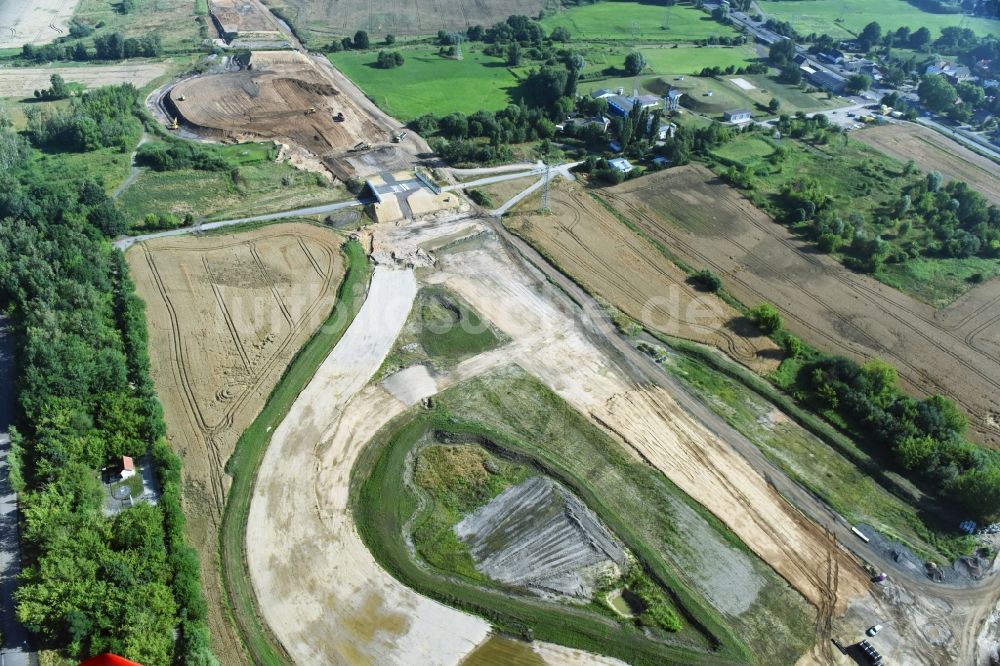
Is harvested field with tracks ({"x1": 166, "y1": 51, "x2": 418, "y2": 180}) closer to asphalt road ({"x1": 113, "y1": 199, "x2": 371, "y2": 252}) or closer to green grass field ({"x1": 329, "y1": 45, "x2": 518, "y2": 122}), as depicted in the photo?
green grass field ({"x1": 329, "y1": 45, "x2": 518, "y2": 122})

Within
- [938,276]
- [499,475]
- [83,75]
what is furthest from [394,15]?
[499,475]

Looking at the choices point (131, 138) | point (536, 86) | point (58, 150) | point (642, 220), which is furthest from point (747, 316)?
point (58, 150)

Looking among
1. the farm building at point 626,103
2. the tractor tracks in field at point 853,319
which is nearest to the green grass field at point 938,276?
the tractor tracks in field at point 853,319

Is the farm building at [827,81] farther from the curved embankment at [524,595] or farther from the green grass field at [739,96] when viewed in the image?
the curved embankment at [524,595]

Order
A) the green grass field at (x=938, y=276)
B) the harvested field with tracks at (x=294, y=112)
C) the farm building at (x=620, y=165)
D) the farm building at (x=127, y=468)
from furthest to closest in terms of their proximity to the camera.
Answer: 1. the harvested field with tracks at (x=294, y=112)
2. the farm building at (x=620, y=165)
3. the green grass field at (x=938, y=276)
4. the farm building at (x=127, y=468)

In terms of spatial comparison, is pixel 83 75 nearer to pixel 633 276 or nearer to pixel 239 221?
pixel 239 221

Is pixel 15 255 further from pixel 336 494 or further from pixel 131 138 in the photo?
pixel 336 494

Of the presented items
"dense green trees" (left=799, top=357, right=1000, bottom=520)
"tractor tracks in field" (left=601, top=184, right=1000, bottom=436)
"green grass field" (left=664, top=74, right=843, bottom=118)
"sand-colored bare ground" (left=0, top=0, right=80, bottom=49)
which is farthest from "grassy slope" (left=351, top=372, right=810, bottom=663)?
"sand-colored bare ground" (left=0, top=0, right=80, bottom=49)
